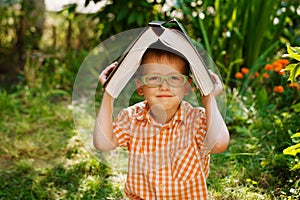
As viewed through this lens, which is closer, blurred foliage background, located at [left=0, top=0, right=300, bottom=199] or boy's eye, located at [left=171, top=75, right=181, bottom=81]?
boy's eye, located at [left=171, top=75, right=181, bottom=81]

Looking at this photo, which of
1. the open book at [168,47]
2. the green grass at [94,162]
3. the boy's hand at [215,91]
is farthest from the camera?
the green grass at [94,162]

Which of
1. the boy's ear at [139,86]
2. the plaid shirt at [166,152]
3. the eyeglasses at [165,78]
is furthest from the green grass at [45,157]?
the eyeglasses at [165,78]

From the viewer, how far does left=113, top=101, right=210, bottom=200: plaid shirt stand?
1943 mm

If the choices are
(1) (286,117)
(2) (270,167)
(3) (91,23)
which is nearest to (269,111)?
(1) (286,117)

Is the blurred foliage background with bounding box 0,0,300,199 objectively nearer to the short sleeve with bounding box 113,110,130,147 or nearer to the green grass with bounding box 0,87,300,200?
the green grass with bounding box 0,87,300,200

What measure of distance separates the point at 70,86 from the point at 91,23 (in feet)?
3.30

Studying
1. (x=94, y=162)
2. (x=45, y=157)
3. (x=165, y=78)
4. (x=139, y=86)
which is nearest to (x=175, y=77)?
(x=165, y=78)

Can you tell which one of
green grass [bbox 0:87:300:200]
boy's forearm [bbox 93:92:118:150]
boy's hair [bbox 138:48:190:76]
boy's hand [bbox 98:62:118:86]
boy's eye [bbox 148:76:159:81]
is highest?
boy's hair [bbox 138:48:190:76]

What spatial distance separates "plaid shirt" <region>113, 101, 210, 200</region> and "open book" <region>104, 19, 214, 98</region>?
0.18m

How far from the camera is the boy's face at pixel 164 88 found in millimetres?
1827

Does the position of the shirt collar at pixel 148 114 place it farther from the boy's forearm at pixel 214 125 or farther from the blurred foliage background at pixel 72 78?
the blurred foliage background at pixel 72 78

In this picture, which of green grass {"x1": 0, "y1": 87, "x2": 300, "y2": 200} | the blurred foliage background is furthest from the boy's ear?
green grass {"x1": 0, "y1": 87, "x2": 300, "y2": 200}

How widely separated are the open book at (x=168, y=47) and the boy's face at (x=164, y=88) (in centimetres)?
5

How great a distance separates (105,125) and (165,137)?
0.24 meters
